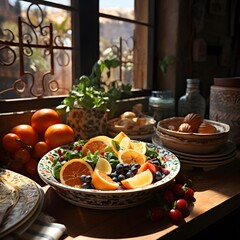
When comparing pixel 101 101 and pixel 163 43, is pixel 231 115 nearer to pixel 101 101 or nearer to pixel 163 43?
pixel 101 101

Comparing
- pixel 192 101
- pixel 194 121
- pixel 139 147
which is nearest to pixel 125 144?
pixel 139 147

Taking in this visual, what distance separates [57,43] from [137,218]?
2.54 ft

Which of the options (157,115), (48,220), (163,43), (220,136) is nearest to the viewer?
(48,220)

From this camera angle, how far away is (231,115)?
1.08m

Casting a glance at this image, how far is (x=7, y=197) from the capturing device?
62 centimetres

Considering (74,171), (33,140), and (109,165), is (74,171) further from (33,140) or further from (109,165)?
(33,140)

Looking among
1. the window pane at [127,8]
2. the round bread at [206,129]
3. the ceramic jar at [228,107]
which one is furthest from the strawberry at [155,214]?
the window pane at [127,8]

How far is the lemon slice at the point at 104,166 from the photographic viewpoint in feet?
2.34

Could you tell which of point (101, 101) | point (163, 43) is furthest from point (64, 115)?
point (163, 43)

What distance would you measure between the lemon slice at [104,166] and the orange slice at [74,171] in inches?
0.9

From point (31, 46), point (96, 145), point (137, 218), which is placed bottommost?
point (137, 218)

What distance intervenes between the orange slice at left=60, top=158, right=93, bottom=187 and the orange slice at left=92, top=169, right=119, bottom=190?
0.15 ft

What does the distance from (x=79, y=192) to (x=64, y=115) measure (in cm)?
54

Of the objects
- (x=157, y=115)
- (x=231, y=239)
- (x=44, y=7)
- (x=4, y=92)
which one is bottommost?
(x=231, y=239)
